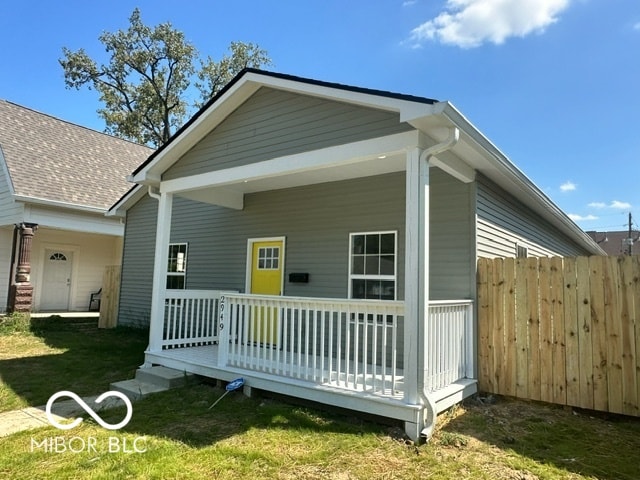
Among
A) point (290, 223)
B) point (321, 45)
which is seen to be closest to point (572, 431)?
point (290, 223)

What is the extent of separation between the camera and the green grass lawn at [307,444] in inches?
132

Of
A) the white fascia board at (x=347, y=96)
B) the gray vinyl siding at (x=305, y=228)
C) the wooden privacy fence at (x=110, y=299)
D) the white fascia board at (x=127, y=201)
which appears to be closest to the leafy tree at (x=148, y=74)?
the white fascia board at (x=127, y=201)

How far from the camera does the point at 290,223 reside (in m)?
7.64

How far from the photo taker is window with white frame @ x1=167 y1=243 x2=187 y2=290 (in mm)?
9727

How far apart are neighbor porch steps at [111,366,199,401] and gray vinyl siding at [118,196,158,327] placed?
501 cm

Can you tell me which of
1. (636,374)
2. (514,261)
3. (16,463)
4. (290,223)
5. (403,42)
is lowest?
(16,463)

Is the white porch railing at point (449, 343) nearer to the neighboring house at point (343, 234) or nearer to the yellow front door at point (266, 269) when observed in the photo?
the neighboring house at point (343, 234)

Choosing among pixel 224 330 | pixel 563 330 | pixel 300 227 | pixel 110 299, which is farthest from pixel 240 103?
pixel 110 299

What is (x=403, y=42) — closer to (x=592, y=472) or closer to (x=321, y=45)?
(x=321, y=45)

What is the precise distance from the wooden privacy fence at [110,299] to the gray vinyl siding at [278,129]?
248 inches

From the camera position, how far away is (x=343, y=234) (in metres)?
6.89

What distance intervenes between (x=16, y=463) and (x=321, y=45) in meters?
11.1

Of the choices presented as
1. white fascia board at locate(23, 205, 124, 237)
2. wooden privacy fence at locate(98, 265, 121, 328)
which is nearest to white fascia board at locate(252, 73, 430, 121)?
wooden privacy fence at locate(98, 265, 121, 328)

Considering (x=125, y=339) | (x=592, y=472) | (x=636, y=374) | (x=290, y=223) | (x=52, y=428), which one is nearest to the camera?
(x=592, y=472)
